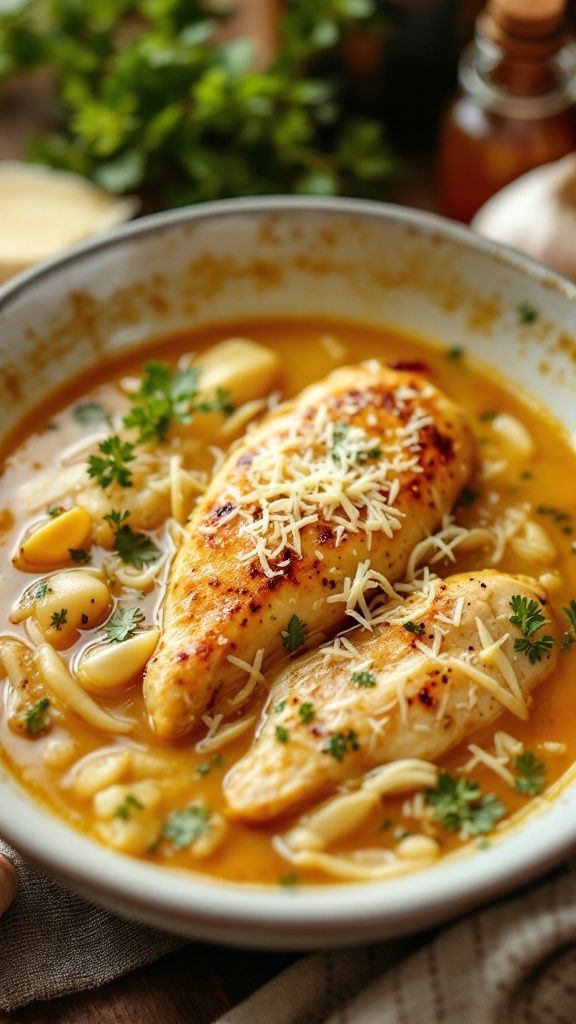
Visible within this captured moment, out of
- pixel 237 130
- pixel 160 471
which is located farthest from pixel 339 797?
pixel 237 130

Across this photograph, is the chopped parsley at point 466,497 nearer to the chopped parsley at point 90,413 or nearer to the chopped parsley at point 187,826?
the chopped parsley at point 90,413

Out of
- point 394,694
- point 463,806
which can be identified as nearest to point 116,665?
point 394,694

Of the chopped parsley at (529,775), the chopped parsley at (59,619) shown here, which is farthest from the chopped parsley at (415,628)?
the chopped parsley at (59,619)

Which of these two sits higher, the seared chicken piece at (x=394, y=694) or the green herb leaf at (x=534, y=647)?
the seared chicken piece at (x=394, y=694)

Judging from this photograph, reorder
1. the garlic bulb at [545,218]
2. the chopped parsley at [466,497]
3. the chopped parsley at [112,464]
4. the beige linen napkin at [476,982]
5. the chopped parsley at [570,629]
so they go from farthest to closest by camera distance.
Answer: the garlic bulb at [545,218] < the chopped parsley at [466,497] < the chopped parsley at [112,464] < the chopped parsley at [570,629] < the beige linen napkin at [476,982]

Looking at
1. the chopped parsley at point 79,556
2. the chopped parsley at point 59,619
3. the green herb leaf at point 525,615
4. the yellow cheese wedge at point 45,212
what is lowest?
the green herb leaf at point 525,615

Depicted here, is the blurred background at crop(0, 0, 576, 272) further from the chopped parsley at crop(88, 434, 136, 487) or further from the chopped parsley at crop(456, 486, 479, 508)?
the chopped parsley at crop(456, 486, 479, 508)
